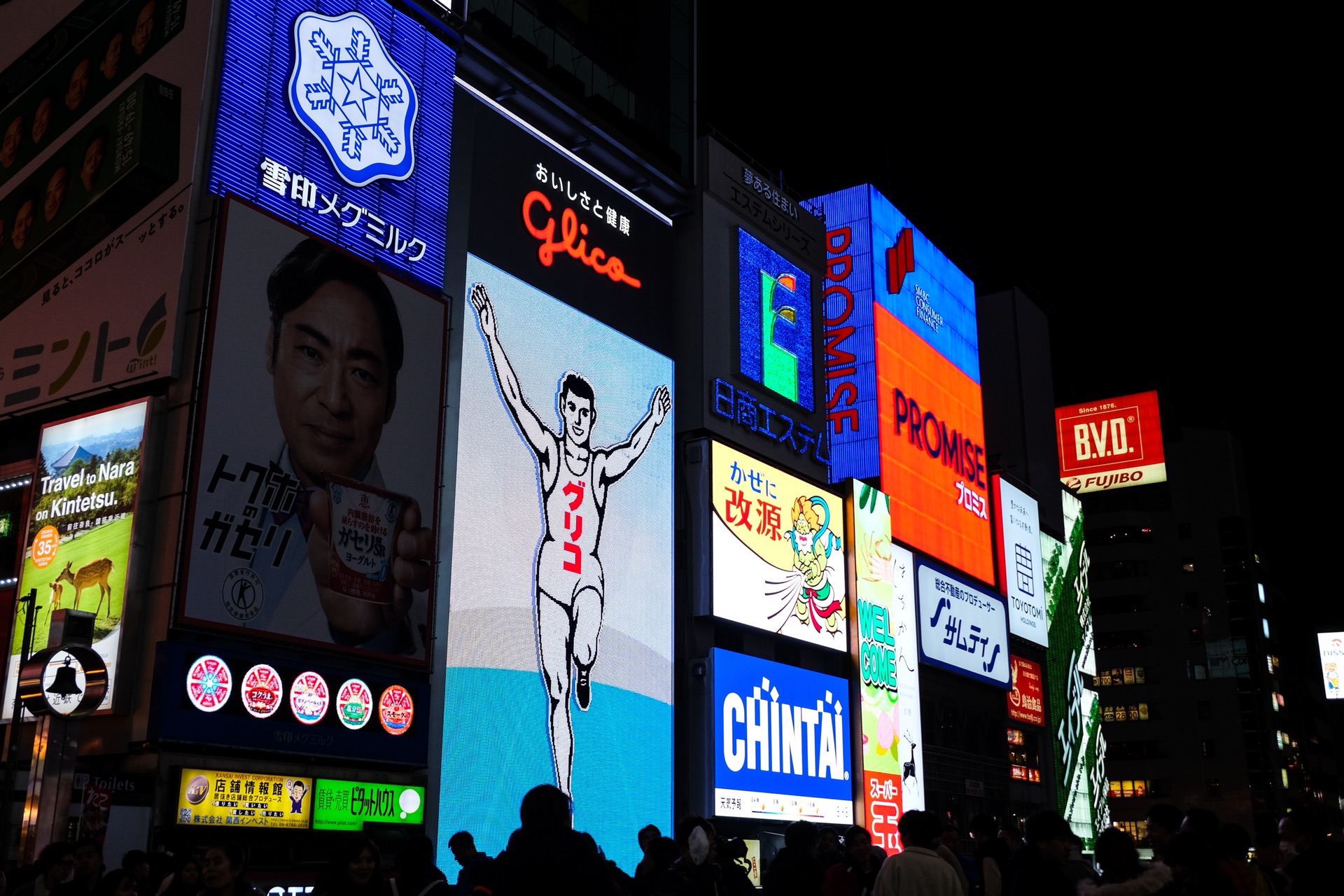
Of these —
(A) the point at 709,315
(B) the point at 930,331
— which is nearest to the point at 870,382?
(B) the point at 930,331

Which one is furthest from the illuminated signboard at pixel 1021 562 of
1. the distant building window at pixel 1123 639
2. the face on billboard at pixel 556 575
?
the distant building window at pixel 1123 639

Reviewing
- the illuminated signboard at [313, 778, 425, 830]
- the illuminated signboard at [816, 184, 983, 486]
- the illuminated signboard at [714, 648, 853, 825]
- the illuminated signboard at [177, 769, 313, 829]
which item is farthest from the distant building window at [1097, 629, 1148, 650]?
the illuminated signboard at [177, 769, 313, 829]

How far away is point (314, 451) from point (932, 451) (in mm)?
24102

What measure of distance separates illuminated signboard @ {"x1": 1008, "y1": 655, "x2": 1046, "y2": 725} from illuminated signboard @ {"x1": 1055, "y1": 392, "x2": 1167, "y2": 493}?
31.1m

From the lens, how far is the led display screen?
1792cm

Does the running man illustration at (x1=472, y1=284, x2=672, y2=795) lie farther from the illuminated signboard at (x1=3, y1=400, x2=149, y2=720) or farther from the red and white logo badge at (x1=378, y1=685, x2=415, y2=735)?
the illuminated signboard at (x1=3, y1=400, x2=149, y2=720)

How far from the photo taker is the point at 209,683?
1619cm

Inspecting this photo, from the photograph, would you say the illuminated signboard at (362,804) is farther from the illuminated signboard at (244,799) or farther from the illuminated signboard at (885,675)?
the illuminated signboard at (885,675)

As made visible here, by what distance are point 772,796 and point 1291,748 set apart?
87822mm

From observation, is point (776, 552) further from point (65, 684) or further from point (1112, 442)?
point (1112, 442)

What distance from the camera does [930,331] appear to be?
131ft

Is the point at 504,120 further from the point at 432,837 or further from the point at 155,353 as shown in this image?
the point at 432,837

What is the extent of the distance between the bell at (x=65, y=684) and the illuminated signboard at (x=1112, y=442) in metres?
67.2

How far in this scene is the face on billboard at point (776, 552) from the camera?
26609mm
